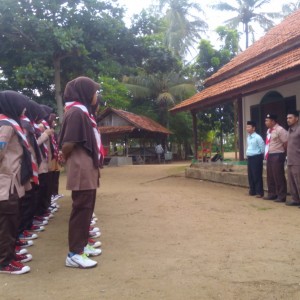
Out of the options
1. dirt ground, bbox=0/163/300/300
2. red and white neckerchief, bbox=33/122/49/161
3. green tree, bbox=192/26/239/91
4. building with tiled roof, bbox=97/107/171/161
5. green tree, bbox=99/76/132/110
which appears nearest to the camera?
dirt ground, bbox=0/163/300/300

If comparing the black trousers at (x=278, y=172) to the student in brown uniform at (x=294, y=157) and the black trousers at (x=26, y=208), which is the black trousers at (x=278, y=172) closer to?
the student in brown uniform at (x=294, y=157)

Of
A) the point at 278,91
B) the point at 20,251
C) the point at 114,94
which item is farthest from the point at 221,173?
the point at 114,94

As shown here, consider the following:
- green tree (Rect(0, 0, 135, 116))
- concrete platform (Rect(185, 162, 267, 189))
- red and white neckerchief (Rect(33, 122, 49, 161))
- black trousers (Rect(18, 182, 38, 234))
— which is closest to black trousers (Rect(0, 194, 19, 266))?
black trousers (Rect(18, 182, 38, 234))

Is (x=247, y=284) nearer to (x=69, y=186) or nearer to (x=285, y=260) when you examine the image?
(x=285, y=260)

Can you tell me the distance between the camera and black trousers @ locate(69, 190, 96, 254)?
3.70 m

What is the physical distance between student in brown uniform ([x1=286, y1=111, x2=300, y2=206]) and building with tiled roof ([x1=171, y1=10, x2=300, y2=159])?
56.1 inches

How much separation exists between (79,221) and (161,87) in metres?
25.6

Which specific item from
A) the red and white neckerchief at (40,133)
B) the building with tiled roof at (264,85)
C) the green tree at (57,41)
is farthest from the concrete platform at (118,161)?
the red and white neckerchief at (40,133)

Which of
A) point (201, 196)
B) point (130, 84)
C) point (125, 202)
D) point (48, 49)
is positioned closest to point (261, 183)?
point (201, 196)

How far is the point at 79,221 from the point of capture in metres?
3.71

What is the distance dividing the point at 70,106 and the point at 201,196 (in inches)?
199

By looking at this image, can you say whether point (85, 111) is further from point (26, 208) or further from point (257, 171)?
point (257, 171)

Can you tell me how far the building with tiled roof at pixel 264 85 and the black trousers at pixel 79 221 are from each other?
223 inches

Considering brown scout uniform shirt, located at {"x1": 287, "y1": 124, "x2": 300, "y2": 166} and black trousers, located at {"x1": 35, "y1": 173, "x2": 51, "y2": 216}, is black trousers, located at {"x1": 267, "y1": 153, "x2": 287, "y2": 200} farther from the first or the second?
black trousers, located at {"x1": 35, "y1": 173, "x2": 51, "y2": 216}
